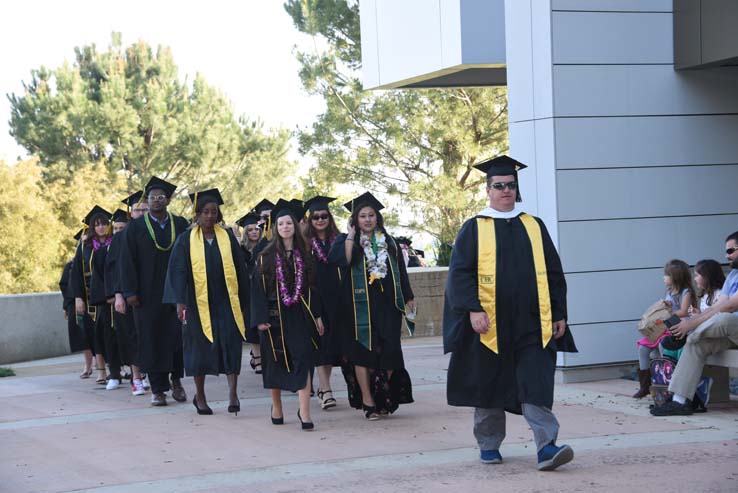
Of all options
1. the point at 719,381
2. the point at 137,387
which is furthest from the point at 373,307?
the point at 137,387

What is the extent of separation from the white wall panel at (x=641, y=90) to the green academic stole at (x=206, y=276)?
11.5 feet

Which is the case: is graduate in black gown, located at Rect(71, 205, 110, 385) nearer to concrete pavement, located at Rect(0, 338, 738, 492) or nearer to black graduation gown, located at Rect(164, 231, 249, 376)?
concrete pavement, located at Rect(0, 338, 738, 492)

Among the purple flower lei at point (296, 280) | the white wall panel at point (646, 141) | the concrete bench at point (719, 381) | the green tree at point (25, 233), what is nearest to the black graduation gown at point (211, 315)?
the purple flower lei at point (296, 280)

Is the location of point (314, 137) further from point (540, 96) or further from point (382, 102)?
point (540, 96)

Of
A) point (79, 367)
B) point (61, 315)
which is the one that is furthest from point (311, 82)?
point (79, 367)

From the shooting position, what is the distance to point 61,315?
19.7m

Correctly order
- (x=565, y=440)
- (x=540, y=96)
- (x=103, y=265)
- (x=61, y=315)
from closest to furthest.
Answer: (x=565, y=440)
(x=540, y=96)
(x=103, y=265)
(x=61, y=315)

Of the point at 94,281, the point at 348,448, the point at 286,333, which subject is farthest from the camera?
the point at 94,281

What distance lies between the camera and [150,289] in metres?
11.8

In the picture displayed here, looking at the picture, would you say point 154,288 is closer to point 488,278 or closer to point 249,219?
point 249,219

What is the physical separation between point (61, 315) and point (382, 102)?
17.5 m

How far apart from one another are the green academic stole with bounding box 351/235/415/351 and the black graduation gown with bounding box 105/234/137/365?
9.96 ft

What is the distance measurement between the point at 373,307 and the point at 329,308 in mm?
735

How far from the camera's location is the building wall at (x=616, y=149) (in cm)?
1159
